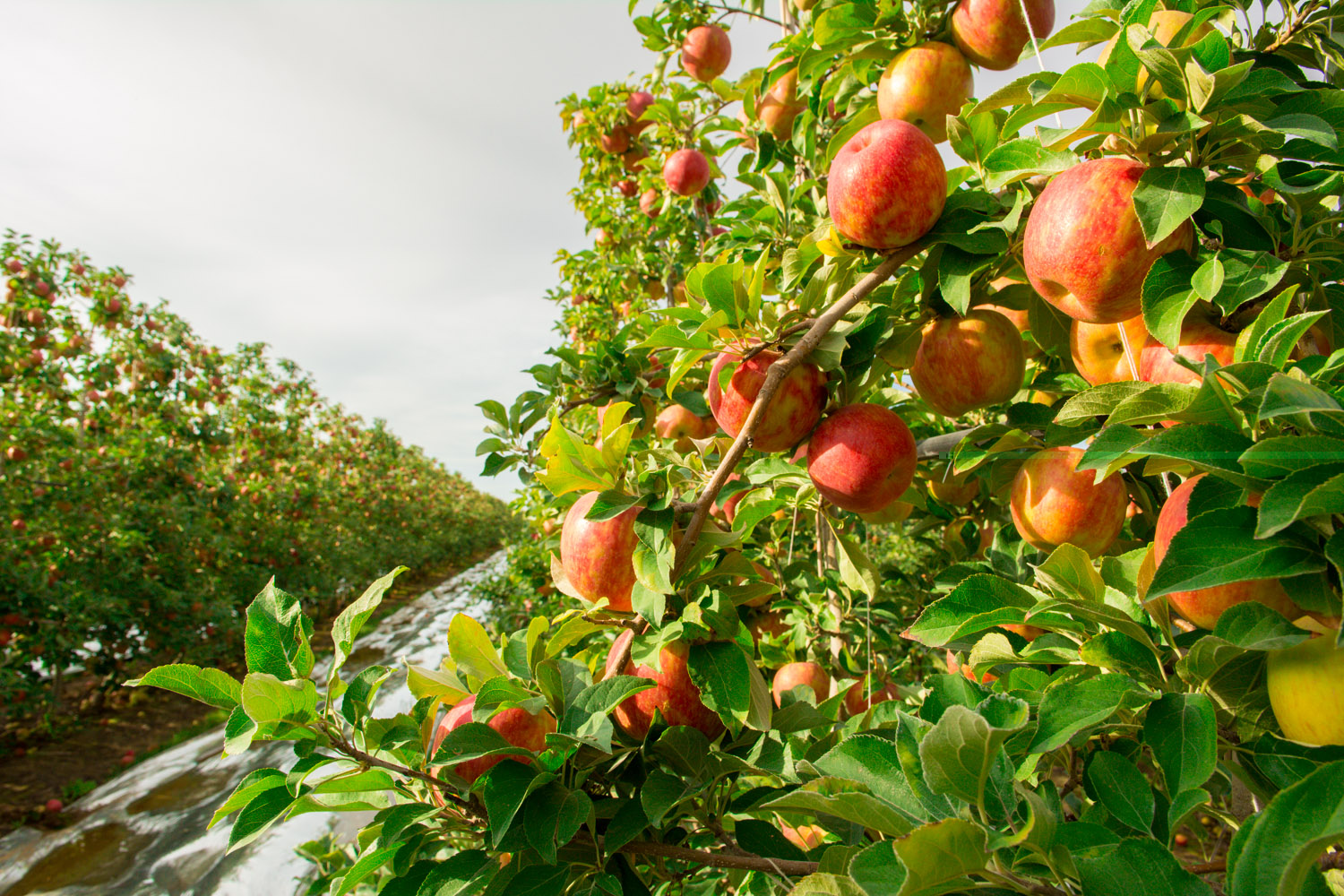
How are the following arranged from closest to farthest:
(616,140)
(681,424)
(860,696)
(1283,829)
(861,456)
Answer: (1283,829)
(861,456)
(860,696)
(681,424)
(616,140)

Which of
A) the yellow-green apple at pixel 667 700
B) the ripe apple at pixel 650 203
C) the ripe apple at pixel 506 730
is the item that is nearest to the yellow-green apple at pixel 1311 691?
the yellow-green apple at pixel 667 700

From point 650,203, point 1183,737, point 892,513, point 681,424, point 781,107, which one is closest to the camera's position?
point 1183,737

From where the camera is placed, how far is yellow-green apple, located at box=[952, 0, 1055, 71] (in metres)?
1.11

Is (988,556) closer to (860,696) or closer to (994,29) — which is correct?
(860,696)

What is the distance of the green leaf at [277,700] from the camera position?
23.1 inches

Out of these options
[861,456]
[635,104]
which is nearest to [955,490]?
[861,456]

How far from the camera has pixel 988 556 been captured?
108cm

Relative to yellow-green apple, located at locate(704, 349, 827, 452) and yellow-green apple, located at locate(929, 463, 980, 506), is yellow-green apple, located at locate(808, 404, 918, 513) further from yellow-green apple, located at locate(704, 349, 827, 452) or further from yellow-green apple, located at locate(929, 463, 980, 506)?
yellow-green apple, located at locate(929, 463, 980, 506)

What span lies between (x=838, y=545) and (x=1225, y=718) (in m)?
0.77

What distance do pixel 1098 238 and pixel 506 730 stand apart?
0.90 meters

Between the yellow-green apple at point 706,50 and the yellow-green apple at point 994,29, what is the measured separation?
1539mm

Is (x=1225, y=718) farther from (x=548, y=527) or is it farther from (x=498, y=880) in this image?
(x=548, y=527)

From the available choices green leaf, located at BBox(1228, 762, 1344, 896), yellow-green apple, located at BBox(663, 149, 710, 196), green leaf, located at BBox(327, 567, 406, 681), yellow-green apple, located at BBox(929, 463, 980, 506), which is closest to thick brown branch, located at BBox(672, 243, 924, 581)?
green leaf, located at BBox(327, 567, 406, 681)

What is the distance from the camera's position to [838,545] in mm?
1336
